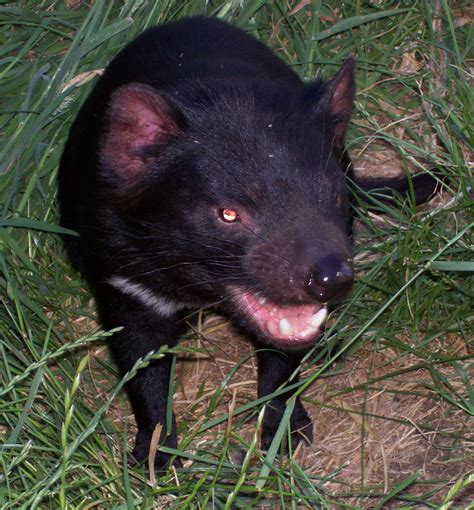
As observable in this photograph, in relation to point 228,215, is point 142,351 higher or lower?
lower

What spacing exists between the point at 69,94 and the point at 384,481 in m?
1.99

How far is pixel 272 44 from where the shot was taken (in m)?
4.98

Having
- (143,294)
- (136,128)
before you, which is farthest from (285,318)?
(136,128)

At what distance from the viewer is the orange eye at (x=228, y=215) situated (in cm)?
302

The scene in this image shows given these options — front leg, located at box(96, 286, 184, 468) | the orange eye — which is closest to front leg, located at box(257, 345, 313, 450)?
front leg, located at box(96, 286, 184, 468)

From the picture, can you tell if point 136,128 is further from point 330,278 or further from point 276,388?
point 276,388

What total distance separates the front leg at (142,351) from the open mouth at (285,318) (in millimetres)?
489

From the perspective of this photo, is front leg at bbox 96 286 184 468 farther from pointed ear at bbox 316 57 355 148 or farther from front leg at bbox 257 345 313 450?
pointed ear at bbox 316 57 355 148

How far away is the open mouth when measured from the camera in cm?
316

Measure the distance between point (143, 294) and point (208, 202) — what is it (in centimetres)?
59

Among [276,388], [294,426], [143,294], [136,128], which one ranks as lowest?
[294,426]

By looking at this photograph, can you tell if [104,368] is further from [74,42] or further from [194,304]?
[74,42]

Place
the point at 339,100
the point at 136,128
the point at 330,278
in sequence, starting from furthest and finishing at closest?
the point at 339,100 → the point at 136,128 → the point at 330,278

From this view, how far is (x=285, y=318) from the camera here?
3.19m
